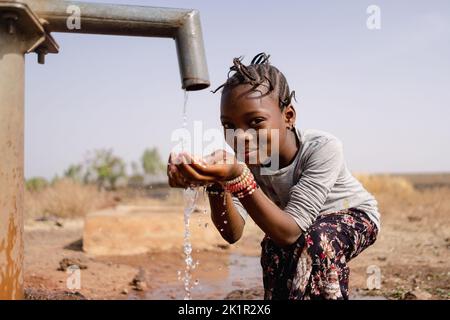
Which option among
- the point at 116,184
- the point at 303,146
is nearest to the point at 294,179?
the point at 303,146

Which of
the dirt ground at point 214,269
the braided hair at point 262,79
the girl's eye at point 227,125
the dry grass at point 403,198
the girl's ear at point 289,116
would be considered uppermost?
the braided hair at point 262,79

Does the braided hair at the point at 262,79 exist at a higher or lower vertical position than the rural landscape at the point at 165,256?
higher

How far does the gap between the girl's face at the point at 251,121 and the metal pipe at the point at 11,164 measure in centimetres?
70

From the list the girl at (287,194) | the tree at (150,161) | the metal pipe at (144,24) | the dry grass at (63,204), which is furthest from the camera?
the tree at (150,161)

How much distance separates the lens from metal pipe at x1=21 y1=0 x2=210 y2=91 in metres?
1.45

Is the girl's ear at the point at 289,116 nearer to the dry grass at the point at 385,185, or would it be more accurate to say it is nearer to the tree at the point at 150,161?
the dry grass at the point at 385,185

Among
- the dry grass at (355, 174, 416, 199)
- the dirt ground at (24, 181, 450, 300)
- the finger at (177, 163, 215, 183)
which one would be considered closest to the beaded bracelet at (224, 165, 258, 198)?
the finger at (177, 163, 215, 183)

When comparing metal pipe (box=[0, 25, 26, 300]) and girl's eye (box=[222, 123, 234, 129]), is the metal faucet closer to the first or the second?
metal pipe (box=[0, 25, 26, 300])

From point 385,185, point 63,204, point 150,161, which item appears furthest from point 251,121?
point 150,161

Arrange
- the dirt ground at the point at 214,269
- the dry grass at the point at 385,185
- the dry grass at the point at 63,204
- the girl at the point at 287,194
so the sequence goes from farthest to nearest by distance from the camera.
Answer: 1. the dry grass at the point at 385,185
2. the dry grass at the point at 63,204
3. the dirt ground at the point at 214,269
4. the girl at the point at 287,194

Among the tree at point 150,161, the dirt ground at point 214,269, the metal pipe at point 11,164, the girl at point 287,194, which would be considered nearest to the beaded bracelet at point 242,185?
the girl at point 287,194

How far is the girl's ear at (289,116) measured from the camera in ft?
6.28

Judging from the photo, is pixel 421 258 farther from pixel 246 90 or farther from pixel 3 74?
pixel 3 74
